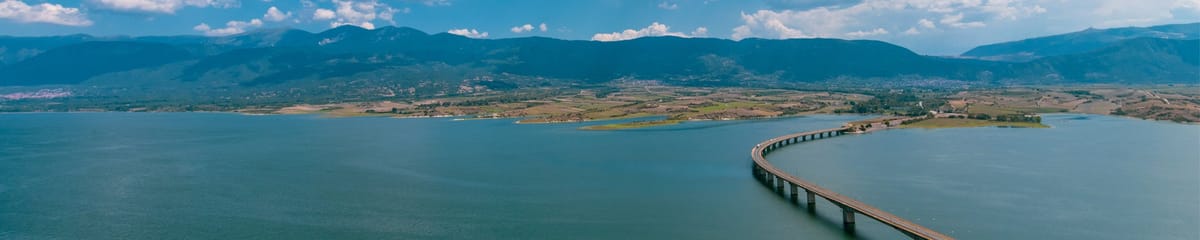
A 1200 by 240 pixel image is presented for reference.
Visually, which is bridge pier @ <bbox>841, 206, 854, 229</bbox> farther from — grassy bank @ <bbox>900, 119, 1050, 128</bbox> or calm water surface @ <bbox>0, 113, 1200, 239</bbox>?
grassy bank @ <bbox>900, 119, 1050, 128</bbox>

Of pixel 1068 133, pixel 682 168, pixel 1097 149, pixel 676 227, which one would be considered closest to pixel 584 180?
pixel 682 168

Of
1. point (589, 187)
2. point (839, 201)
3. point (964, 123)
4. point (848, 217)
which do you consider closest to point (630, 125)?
point (964, 123)

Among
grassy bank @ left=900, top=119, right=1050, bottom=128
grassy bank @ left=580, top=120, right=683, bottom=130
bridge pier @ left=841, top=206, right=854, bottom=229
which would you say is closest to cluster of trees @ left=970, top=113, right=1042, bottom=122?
grassy bank @ left=900, top=119, right=1050, bottom=128

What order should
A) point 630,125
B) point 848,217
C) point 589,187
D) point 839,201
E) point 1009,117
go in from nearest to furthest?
point 848,217 → point 839,201 → point 589,187 → point 1009,117 → point 630,125

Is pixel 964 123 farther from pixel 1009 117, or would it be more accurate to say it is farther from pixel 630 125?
pixel 630 125

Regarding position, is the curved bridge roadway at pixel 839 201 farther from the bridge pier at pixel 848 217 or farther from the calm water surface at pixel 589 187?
the calm water surface at pixel 589 187

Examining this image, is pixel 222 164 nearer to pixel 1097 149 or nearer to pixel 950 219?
pixel 950 219

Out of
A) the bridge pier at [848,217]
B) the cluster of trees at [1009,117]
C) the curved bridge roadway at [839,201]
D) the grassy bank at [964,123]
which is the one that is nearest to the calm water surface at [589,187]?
the bridge pier at [848,217]

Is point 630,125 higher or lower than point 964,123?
higher

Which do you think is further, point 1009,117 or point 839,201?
point 1009,117

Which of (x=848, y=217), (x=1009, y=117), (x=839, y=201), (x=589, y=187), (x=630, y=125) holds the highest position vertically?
(x=630, y=125)
